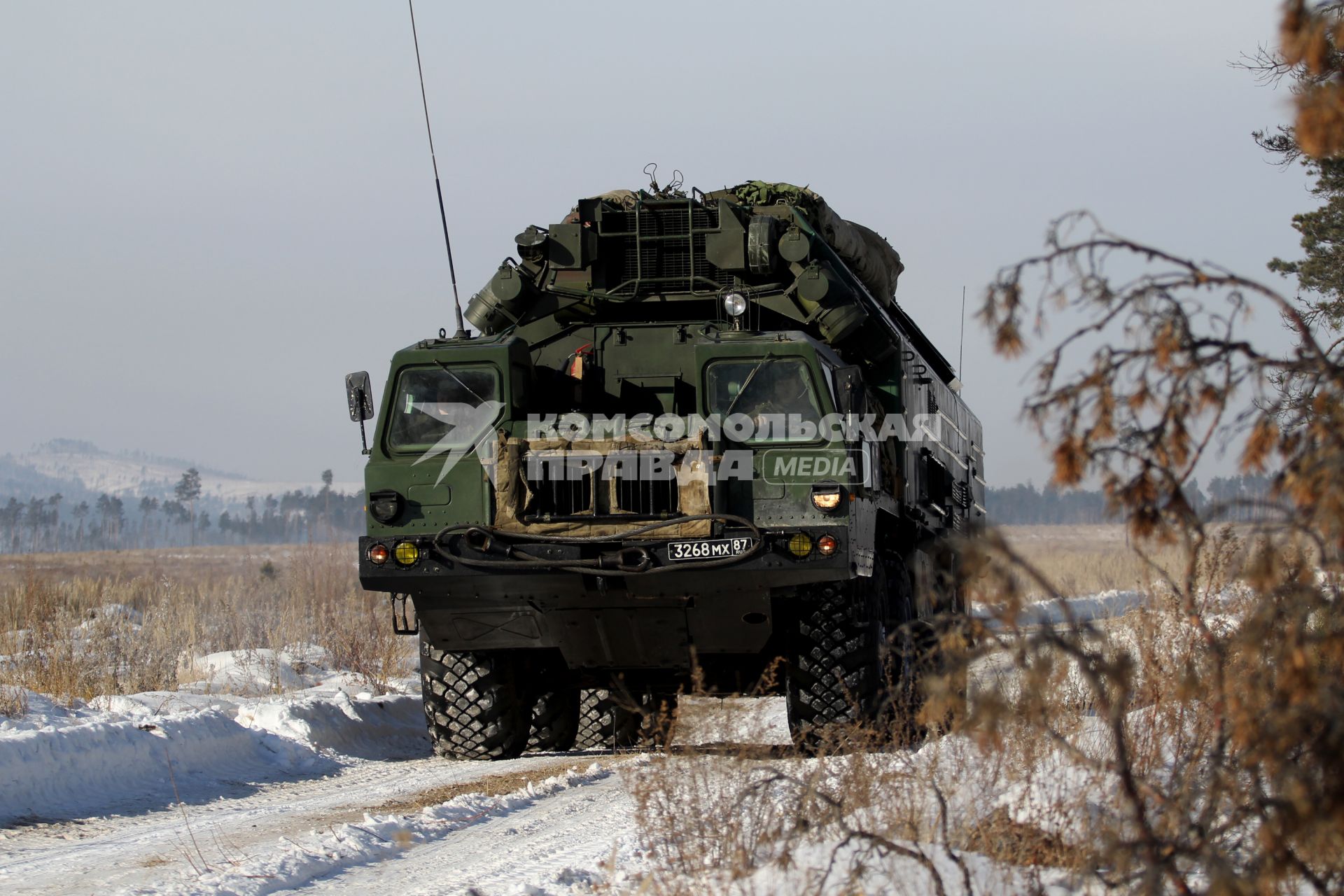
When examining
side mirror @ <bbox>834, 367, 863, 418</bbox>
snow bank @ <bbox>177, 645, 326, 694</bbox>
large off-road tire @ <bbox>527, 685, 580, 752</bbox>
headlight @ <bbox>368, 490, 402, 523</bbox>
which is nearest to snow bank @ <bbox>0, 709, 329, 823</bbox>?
large off-road tire @ <bbox>527, 685, 580, 752</bbox>

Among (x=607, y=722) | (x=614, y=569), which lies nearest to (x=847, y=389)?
(x=614, y=569)

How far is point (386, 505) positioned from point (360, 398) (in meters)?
1.07

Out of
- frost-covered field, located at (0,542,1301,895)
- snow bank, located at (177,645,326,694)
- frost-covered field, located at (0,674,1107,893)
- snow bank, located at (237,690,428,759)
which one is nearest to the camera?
frost-covered field, located at (0,542,1301,895)

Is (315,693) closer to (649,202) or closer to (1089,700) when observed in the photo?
(649,202)

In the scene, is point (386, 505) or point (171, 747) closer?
point (386, 505)

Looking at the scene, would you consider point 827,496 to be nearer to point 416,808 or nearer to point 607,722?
point 416,808

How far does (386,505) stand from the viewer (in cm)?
1013

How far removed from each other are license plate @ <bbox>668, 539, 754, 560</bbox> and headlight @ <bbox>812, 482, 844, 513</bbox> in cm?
59

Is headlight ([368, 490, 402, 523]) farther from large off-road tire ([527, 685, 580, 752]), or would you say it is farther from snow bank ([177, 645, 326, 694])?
snow bank ([177, 645, 326, 694])

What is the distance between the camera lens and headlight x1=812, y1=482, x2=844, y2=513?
31.9 ft

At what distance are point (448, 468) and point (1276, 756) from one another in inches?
288

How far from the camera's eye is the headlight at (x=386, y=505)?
10102 mm

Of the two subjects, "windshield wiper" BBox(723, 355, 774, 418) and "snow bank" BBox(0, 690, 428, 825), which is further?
"windshield wiper" BBox(723, 355, 774, 418)

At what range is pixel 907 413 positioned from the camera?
12.1m
